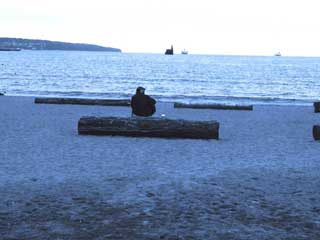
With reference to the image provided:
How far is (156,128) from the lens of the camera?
40.8ft

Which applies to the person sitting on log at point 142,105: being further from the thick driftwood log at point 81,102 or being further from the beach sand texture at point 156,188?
the thick driftwood log at point 81,102

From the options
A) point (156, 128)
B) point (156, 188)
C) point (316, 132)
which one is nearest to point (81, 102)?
point (156, 128)

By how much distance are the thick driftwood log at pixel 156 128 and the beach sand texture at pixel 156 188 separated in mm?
264

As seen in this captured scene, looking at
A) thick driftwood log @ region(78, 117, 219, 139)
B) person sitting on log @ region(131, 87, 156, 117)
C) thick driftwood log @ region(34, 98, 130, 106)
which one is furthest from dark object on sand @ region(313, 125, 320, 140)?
thick driftwood log @ region(34, 98, 130, 106)

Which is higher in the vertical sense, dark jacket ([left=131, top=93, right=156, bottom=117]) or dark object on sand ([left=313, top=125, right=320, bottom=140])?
dark jacket ([left=131, top=93, right=156, bottom=117])

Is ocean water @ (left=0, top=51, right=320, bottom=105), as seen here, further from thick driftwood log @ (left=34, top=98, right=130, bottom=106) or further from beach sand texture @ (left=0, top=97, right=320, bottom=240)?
beach sand texture @ (left=0, top=97, right=320, bottom=240)

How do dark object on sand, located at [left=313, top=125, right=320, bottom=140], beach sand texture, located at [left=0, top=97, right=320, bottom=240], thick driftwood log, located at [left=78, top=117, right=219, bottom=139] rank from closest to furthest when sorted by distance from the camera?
1. beach sand texture, located at [left=0, top=97, right=320, bottom=240]
2. thick driftwood log, located at [left=78, top=117, right=219, bottom=139]
3. dark object on sand, located at [left=313, top=125, right=320, bottom=140]

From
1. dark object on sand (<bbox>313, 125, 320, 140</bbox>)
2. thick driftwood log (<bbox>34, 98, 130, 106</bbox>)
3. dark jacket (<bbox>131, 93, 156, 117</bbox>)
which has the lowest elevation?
thick driftwood log (<bbox>34, 98, 130, 106</bbox>)

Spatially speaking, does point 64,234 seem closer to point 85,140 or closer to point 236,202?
point 236,202

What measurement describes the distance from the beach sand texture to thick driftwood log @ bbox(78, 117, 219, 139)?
10.4 inches

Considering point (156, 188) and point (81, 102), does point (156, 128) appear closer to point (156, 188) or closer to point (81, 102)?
point (156, 188)

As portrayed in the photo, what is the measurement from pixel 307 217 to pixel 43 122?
11.9m

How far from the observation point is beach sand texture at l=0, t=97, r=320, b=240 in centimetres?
531

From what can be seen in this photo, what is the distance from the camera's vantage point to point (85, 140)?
12000 mm
